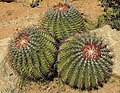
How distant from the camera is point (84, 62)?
571 centimetres

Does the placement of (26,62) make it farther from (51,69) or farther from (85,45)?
(85,45)

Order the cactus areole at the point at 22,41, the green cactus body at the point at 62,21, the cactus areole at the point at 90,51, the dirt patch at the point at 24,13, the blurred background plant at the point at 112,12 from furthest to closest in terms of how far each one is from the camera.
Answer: the dirt patch at the point at 24,13 < the blurred background plant at the point at 112,12 < the green cactus body at the point at 62,21 < the cactus areole at the point at 22,41 < the cactus areole at the point at 90,51

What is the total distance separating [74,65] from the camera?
5.81 metres

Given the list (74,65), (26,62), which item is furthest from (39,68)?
(74,65)

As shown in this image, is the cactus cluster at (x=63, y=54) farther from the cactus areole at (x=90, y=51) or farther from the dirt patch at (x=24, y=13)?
the dirt patch at (x=24, y=13)

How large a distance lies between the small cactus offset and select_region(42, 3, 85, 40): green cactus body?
1.45 ft

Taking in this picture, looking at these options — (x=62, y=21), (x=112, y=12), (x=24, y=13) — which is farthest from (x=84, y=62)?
(x=24, y=13)

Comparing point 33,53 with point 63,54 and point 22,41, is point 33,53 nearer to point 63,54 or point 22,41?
point 22,41

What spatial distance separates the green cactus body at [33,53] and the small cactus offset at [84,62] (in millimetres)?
236

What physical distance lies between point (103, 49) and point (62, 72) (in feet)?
2.80

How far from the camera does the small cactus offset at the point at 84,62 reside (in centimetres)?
572

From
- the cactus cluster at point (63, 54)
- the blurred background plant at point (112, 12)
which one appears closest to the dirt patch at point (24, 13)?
the blurred background plant at point (112, 12)

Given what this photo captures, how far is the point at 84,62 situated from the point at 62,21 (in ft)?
3.73

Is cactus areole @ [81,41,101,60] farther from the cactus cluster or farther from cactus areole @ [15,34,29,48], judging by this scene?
cactus areole @ [15,34,29,48]
